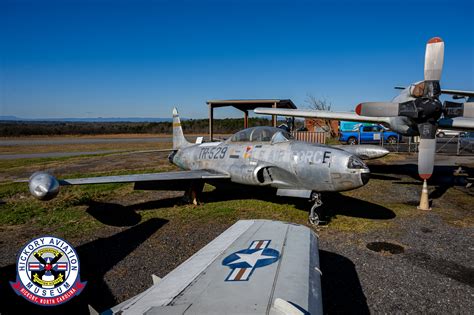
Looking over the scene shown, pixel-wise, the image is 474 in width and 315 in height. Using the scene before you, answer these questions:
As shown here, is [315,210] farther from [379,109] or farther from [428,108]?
[428,108]

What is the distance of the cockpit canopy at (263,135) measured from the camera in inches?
394

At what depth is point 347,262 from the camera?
20.6 ft

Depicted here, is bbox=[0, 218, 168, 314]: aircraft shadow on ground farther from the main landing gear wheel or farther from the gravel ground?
the main landing gear wheel

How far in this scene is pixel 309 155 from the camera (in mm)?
8594

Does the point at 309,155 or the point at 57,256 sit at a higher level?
the point at 309,155

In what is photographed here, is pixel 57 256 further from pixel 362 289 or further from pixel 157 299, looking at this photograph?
pixel 362 289

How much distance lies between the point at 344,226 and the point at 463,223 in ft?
12.2

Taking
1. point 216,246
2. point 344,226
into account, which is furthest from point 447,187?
point 216,246

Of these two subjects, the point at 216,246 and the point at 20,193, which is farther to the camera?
the point at 20,193

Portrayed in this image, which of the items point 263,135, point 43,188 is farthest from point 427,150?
point 43,188

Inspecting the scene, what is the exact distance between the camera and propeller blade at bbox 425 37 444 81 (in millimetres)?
10172

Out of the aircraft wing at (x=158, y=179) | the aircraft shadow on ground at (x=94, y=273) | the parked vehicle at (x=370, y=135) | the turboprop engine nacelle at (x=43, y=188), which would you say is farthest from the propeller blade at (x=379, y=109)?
the parked vehicle at (x=370, y=135)

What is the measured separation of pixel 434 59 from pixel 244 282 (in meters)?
10.8

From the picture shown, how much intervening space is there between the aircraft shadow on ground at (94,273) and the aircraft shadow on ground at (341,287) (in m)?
3.62
